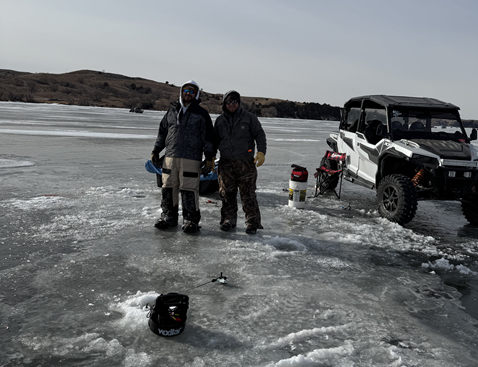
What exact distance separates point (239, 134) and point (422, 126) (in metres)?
3.44

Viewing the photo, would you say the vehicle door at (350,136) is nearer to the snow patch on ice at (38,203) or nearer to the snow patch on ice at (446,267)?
the snow patch on ice at (446,267)

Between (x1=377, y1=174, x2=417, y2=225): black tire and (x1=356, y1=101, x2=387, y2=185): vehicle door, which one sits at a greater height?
(x1=356, y1=101, x2=387, y2=185): vehicle door

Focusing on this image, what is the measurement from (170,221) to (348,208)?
336 cm

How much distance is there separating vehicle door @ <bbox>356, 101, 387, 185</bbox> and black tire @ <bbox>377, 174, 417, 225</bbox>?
0.61m

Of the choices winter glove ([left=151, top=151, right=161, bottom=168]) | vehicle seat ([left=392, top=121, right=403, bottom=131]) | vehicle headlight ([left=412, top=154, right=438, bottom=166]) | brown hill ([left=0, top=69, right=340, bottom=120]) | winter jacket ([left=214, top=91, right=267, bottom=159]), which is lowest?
winter glove ([left=151, top=151, right=161, bottom=168])

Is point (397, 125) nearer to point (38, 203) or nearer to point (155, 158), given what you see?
point (155, 158)

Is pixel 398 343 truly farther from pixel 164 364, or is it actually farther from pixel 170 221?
pixel 170 221

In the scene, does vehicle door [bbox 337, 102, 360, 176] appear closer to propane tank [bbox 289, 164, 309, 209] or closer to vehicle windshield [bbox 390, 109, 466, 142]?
vehicle windshield [bbox 390, 109, 466, 142]

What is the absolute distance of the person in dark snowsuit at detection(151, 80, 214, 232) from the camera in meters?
5.31

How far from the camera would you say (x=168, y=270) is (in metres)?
4.07

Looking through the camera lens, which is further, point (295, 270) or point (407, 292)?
point (295, 270)

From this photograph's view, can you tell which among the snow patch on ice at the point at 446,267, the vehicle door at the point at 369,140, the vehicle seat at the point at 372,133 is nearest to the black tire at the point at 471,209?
the vehicle door at the point at 369,140

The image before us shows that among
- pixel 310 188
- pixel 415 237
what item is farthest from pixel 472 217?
pixel 310 188

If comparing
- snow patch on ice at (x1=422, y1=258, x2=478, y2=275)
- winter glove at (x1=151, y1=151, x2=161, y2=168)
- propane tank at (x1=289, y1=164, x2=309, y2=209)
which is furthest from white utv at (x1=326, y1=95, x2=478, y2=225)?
winter glove at (x1=151, y1=151, x2=161, y2=168)
